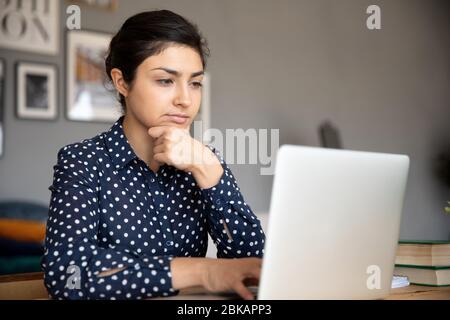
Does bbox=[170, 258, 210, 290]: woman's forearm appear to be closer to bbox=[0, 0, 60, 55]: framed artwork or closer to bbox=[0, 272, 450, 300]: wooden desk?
bbox=[0, 272, 450, 300]: wooden desk

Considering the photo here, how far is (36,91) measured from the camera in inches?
111

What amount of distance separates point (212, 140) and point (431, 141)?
87.2 inches

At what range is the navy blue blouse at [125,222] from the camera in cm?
92

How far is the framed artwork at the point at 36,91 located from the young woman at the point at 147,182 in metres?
1.43

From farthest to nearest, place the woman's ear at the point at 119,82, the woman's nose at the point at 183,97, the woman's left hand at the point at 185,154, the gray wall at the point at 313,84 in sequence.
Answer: the gray wall at the point at 313,84 < the woman's ear at the point at 119,82 < the woman's nose at the point at 183,97 < the woman's left hand at the point at 185,154

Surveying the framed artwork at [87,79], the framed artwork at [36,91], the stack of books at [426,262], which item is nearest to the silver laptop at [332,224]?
the stack of books at [426,262]

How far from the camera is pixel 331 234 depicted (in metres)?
0.79

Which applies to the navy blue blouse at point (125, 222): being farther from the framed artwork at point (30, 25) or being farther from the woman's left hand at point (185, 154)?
the framed artwork at point (30, 25)

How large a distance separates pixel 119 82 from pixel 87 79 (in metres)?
1.63

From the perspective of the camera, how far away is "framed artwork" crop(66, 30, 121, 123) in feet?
9.62

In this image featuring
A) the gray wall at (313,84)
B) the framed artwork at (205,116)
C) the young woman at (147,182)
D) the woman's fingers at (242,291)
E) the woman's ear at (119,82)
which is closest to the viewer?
the woman's fingers at (242,291)

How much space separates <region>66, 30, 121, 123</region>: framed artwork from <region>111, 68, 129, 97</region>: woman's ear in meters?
1.46

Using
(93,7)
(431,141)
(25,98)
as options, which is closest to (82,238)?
(25,98)

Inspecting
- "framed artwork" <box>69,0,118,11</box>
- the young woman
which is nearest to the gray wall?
"framed artwork" <box>69,0,118,11</box>
